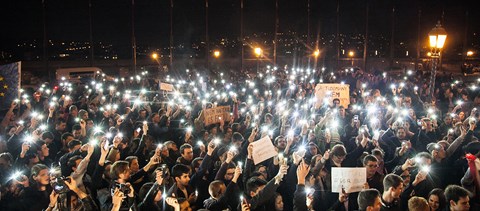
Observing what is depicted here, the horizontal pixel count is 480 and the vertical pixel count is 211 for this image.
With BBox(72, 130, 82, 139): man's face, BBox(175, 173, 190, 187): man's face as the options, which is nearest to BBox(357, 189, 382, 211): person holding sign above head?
BBox(175, 173, 190, 187): man's face

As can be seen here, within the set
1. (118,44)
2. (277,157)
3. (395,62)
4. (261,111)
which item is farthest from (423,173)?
(118,44)

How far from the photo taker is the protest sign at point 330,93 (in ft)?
42.9

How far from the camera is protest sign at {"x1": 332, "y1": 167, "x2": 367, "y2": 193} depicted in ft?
18.0

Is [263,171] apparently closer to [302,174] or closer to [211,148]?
[211,148]

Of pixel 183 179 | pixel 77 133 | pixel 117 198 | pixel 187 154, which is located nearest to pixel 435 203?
pixel 183 179

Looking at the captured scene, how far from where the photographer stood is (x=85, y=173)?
6266 mm

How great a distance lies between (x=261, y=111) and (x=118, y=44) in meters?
36.0

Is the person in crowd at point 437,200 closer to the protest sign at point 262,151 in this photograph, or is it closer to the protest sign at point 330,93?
the protest sign at point 262,151

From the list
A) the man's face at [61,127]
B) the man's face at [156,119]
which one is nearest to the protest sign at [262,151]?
the man's face at [156,119]

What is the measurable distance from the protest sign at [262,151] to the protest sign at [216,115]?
4080 mm

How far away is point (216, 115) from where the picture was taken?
36.2 ft

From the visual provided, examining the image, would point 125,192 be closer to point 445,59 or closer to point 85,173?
point 85,173

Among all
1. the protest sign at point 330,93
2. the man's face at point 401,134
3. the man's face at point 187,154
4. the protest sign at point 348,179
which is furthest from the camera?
the protest sign at point 330,93

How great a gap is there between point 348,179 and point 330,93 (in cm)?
790
